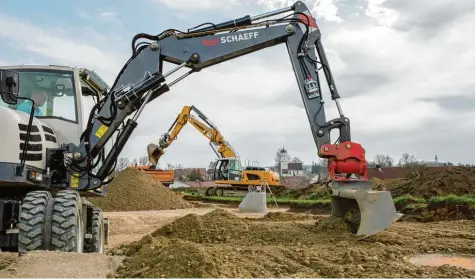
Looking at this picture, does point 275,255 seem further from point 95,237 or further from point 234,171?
point 234,171

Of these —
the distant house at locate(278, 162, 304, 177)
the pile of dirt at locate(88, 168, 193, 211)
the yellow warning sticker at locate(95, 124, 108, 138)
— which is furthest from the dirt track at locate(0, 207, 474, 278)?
the distant house at locate(278, 162, 304, 177)

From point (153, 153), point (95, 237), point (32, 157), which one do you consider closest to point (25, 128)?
point (32, 157)

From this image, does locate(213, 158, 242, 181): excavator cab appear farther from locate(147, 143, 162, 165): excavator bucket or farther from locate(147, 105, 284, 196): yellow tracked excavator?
locate(147, 143, 162, 165): excavator bucket

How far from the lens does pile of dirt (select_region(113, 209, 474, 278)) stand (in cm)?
480

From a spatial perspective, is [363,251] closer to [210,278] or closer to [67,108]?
[210,278]

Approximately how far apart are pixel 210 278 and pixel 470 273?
8.91ft

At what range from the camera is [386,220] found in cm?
690

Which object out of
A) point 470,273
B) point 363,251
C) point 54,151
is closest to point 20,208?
point 54,151

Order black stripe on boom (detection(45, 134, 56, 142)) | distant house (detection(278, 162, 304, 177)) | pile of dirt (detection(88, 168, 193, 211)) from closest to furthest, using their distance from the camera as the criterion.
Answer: black stripe on boom (detection(45, 134, 56, 142)) → pile of dirt (detection(88, 168, 193, 211)) → distant house (detection(278, 162, 304, 177))

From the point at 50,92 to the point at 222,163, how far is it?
23.4 m

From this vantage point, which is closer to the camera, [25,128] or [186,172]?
[25,128]

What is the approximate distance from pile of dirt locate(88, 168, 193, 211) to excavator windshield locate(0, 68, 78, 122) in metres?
14.9

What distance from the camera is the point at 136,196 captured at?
913 inches

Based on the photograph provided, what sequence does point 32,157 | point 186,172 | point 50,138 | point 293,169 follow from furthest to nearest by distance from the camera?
point 293,169
point 186,172
point 50,138
point 32,157
